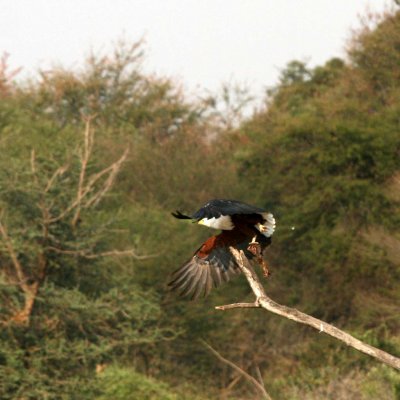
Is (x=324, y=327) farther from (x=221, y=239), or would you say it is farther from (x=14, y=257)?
(x=14, y=257)

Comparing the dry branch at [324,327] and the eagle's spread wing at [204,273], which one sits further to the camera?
the eagle's spread wing at [204,273]

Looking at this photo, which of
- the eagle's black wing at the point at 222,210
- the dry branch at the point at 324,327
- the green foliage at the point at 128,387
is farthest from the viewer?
the green foliage at the point at 128,387

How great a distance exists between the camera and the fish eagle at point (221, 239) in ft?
21.8

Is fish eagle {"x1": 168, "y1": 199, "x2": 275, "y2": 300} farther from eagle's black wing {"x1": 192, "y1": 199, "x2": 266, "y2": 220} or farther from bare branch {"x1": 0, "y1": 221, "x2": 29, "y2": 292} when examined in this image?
bare branch {"x1": 0, "y1": 221, "x2": 29, "y2": 292}

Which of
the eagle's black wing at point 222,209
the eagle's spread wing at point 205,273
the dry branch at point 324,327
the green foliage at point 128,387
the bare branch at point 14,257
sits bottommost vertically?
the green foliage at point 128,387

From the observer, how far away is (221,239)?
295 inches

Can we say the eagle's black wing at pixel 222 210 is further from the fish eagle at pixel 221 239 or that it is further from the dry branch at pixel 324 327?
Answer: the dry branch at pixel 324 327

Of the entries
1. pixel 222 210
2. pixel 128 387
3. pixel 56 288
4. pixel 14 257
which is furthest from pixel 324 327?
pixel 56 288

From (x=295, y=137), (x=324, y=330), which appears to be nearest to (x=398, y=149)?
(x=295, y=137)

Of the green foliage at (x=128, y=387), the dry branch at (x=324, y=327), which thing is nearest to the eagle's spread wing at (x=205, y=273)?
the dry branch at (x=324, y=327)

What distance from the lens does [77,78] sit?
42.0 m

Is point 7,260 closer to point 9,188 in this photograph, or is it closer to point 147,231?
point 9,188

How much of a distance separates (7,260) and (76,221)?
1283 mm

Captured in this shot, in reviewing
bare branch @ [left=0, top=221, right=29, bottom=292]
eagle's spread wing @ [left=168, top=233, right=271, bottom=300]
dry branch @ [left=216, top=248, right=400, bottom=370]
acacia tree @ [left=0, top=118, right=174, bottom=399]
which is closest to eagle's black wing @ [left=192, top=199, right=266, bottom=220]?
dry branch @ [left=216, top=248, right=400, bottom=370]
